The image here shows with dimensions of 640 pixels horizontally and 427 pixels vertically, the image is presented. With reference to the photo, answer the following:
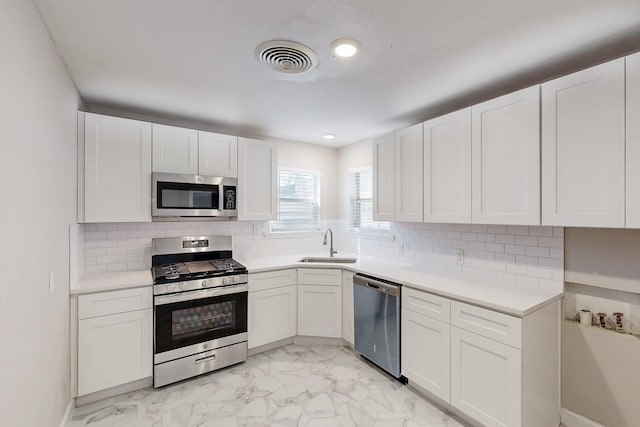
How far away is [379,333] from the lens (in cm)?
275

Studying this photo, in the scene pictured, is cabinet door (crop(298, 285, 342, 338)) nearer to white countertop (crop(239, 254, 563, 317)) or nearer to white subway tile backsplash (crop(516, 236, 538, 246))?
white countertop (crop(239, 254, 563, 317))

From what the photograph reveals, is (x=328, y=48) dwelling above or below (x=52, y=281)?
above

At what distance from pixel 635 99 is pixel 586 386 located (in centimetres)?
182

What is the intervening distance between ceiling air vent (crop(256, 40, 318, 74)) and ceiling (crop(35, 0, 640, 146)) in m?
0.05

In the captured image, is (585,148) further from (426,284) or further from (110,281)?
(110,281)

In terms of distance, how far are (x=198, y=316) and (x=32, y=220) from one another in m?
1.57

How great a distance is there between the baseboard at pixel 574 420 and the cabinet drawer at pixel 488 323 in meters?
0.85

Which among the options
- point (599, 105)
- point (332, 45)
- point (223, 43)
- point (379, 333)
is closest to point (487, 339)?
point (379, 333)

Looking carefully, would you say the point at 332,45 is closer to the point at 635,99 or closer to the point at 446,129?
the point at 446,129

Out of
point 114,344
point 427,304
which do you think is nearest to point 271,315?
point 114,344

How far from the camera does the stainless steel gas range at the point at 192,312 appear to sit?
2541 millimetres

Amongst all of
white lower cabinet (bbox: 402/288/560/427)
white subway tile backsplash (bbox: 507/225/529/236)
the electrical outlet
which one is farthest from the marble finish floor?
white subway tile backsplash (bbox: 507/225/529/236)

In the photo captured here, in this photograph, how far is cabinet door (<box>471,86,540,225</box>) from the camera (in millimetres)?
1978

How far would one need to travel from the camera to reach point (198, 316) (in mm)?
2713
